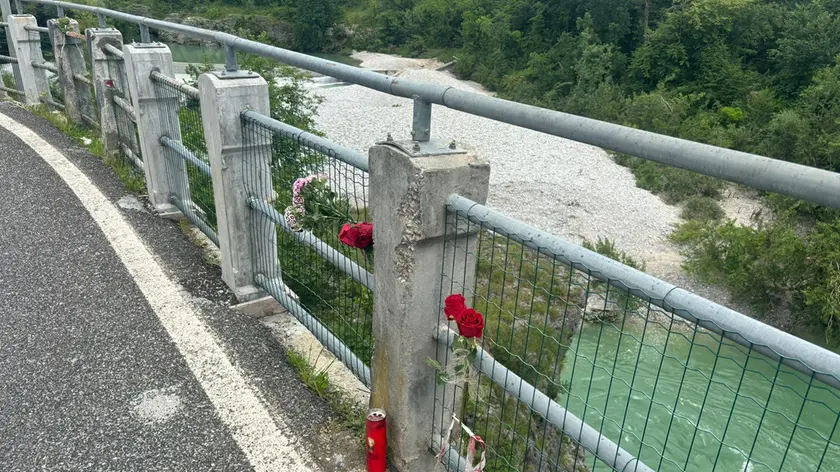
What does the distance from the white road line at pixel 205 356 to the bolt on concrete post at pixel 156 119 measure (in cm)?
39

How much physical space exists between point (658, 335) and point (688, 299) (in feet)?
44.8

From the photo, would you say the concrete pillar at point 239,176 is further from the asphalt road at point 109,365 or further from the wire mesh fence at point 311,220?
the asphalt road at point 109,365

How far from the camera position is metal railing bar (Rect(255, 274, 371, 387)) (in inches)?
123

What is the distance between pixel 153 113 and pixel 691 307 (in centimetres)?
458

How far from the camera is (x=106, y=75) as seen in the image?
6.36 metres

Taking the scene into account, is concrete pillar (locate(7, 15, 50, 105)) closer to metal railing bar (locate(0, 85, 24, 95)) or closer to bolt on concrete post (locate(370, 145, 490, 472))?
metal railing bar (locate(0, 85, 24, 95))

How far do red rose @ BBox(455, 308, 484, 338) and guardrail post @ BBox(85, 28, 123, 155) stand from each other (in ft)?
17.5

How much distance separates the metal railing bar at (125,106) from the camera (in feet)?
18.6

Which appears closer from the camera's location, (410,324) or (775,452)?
(410,324)

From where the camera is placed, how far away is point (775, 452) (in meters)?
9.98

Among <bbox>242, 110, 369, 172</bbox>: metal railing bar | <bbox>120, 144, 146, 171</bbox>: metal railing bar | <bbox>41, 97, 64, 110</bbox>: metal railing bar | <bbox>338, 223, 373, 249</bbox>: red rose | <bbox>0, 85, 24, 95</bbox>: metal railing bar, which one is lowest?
<bbox>0, 85, 24, 95</bbox>: metal railing bar

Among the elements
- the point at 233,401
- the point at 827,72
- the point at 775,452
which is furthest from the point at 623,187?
the point at 233,401

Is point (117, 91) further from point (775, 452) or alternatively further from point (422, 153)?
point (775, 452)

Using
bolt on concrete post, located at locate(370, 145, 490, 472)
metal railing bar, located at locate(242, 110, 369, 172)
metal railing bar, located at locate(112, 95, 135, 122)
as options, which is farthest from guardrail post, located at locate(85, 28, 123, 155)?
bolt on concrete post, located at locate(370, 145, 490, 472)
